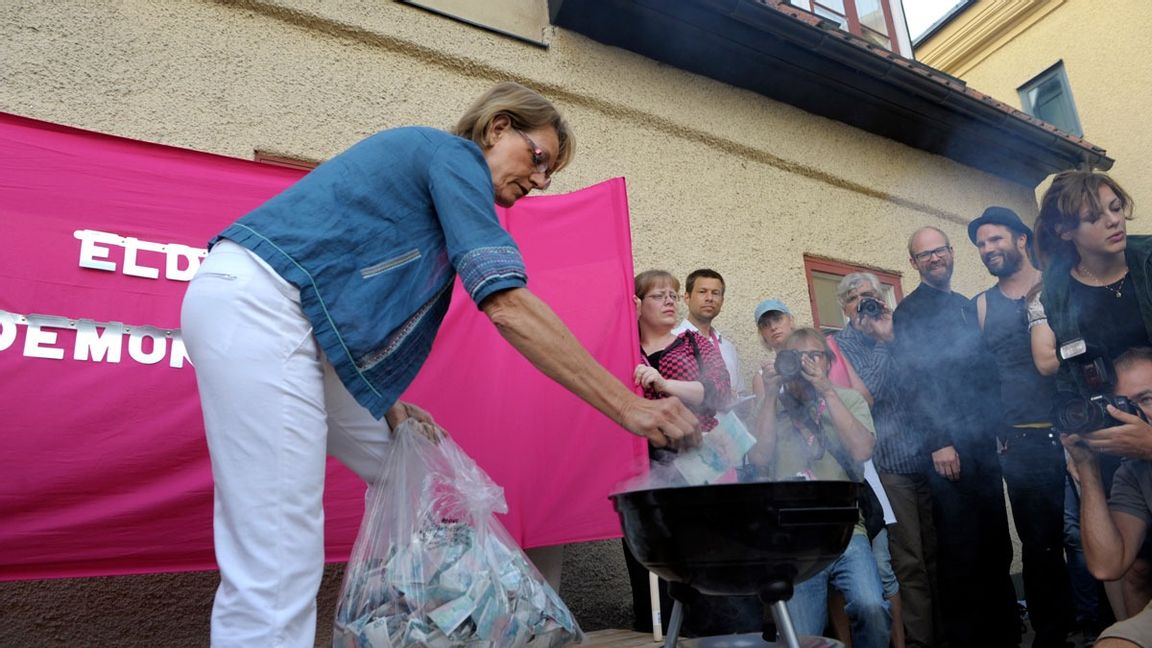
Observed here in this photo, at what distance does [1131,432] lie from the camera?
8.57 feet

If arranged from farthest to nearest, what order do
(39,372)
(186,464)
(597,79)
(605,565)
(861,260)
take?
(861,260) < (597,79) < (605,565) < (186,464) < (39,372)

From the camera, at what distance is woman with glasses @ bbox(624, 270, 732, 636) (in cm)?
346

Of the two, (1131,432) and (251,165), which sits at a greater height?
(251,165)

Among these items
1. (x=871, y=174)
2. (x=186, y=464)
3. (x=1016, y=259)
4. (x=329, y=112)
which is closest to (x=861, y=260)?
(x=871, y=174)

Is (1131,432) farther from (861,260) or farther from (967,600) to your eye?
(861,260)

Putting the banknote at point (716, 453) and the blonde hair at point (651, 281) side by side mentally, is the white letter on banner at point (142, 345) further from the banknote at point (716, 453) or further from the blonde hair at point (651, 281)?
the blonde hair at point (651, 281)

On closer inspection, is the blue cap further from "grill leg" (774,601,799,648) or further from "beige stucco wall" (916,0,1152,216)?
"beige stucco wall" (916,0,1152,216)

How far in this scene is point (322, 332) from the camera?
1.80 metres

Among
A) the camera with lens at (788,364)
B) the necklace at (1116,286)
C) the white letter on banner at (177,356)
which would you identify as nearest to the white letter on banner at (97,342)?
the white letter on banner at (177,356)

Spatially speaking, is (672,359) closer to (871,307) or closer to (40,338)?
(871,307)

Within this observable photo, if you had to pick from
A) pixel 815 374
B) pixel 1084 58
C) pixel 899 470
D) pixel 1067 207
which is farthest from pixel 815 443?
pixel 1084 58

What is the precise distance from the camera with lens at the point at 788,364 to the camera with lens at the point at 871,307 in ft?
3.74

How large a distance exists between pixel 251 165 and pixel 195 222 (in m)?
0.36

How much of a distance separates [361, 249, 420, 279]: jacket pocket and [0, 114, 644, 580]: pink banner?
50.0 inches
